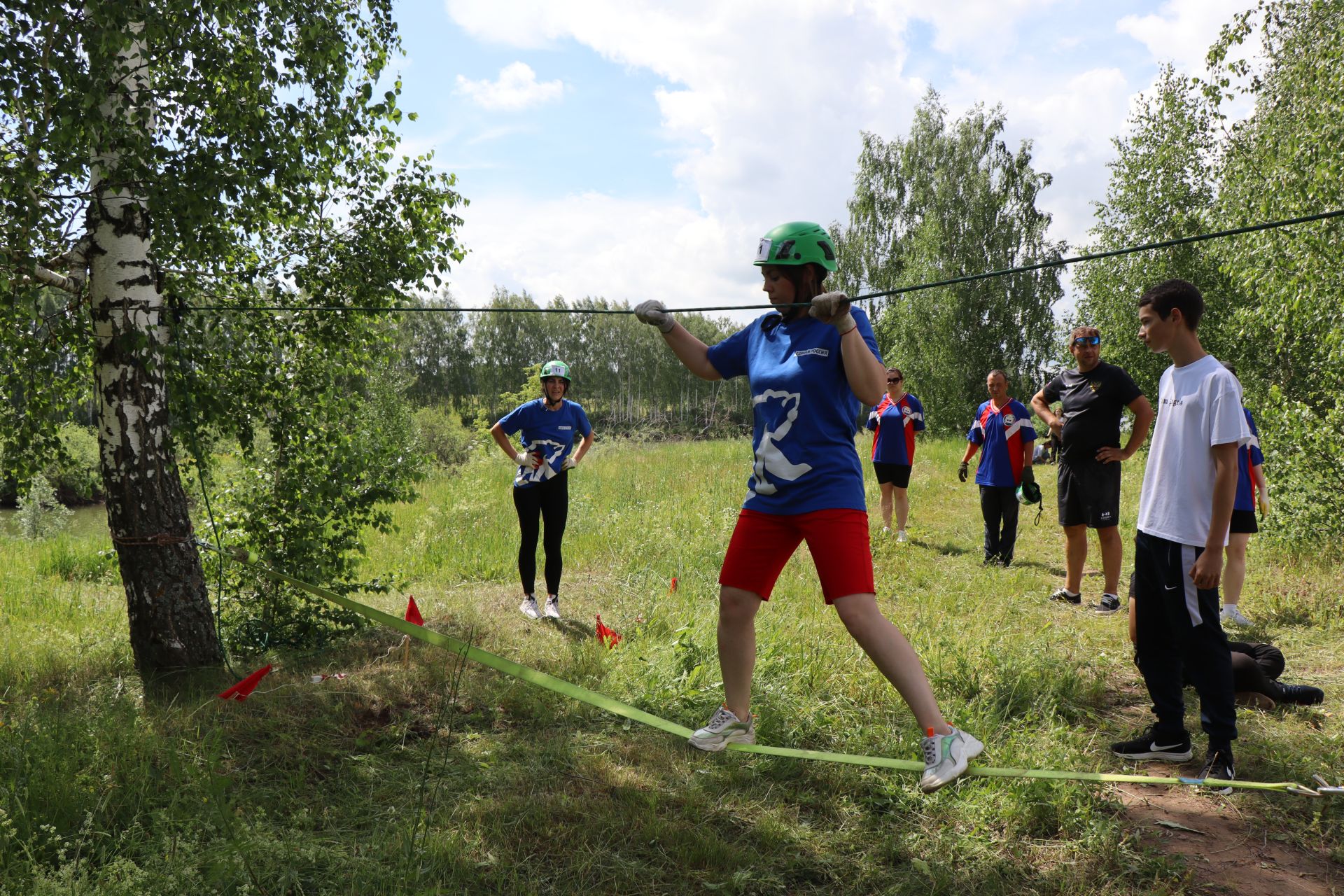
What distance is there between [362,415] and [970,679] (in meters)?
4.62

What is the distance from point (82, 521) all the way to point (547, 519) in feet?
73.6

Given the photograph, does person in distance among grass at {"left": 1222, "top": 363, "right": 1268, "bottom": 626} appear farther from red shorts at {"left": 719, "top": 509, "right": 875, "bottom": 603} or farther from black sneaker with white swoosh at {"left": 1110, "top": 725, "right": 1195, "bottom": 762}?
red shorts at {"left": 719, "top": 509, "right": 875, "bottom": 603}

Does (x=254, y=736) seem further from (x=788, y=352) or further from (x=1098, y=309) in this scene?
(x=1098, y=309)

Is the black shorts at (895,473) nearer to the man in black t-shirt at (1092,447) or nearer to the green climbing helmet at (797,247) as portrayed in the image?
the man in black t-shirt at (1092,447)

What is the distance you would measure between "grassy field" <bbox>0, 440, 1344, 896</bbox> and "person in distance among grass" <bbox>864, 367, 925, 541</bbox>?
2.65m

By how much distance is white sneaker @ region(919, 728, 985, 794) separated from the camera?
9.09ft

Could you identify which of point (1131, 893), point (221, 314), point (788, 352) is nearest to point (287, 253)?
point (221, 314)

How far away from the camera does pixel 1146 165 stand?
66.0ft

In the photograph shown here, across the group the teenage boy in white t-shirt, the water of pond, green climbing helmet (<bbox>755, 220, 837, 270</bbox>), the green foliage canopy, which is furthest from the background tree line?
the green foliage canopy

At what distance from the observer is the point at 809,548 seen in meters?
2.93

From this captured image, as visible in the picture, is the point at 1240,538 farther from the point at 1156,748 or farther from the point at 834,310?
the point at 834,310

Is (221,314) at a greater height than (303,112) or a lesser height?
lesser

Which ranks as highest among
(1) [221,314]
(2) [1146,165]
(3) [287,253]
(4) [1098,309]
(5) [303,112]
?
(2) [1146,165]

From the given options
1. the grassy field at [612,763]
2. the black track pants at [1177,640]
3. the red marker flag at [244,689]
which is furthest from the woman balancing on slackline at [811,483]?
the red marker flag at [244,689]
